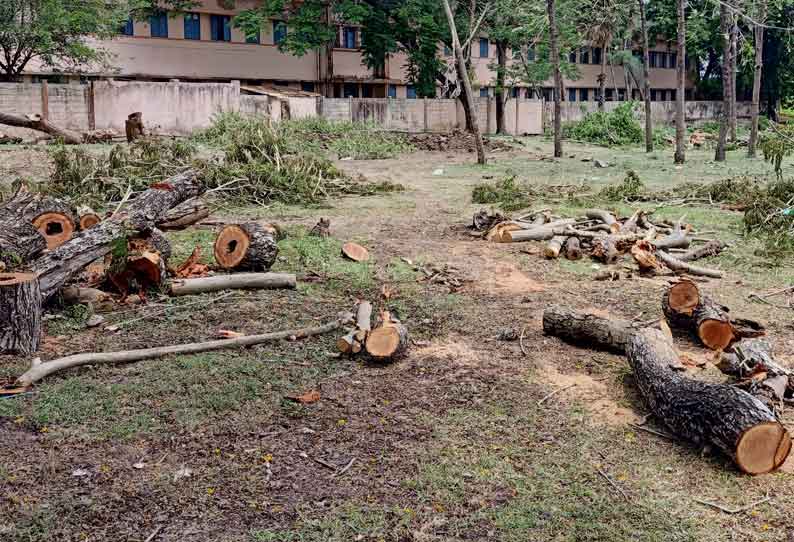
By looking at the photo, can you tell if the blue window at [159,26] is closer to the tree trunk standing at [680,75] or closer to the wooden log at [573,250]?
the tree trunk standing at [680,75]

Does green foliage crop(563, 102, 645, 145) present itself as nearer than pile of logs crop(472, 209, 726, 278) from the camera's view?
No

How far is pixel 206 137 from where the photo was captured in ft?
73.6

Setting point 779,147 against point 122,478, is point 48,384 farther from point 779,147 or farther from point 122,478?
point 779,147

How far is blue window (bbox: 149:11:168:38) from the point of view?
36.2 m

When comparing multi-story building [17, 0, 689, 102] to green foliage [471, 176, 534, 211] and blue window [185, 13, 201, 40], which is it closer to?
blue window [185, 13, 201, 40]

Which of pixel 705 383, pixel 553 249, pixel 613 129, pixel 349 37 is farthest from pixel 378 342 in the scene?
pixel 349 37

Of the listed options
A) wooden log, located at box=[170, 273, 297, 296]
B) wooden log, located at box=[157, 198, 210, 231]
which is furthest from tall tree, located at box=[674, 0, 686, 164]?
wooden log, located at box=[170, 273, 297, 296]

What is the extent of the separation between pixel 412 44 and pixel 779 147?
87.9 ft

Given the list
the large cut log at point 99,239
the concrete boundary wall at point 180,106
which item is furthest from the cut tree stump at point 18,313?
the concrete boundary wall at point 180,106

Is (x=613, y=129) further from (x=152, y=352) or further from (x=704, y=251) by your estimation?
(x=152, y=352)

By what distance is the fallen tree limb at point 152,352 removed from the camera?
214 inches

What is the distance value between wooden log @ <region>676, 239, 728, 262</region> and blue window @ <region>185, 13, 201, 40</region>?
3211cm

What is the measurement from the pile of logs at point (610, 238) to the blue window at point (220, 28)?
3029 cm

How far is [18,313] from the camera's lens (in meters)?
5.85
